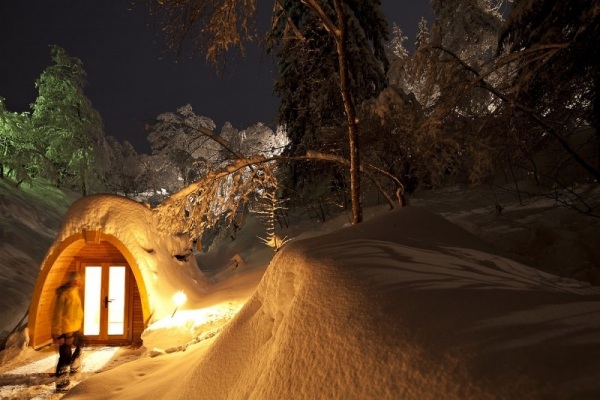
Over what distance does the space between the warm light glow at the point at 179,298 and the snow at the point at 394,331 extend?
3.79 m

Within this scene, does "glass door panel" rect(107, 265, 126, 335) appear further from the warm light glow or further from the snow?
the snow

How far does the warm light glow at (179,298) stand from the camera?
8.64m

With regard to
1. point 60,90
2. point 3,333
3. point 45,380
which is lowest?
point 45,380

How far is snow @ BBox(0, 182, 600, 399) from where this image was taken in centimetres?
160

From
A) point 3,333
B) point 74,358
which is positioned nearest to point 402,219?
point 74,358

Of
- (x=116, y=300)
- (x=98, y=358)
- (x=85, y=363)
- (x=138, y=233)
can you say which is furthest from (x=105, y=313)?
(x=138, y=233)

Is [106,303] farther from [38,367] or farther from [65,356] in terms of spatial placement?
[65,356]

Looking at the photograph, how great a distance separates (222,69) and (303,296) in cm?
386

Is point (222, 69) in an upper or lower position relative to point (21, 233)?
lower

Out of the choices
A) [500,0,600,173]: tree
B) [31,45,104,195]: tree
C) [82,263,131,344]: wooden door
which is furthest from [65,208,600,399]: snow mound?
[31,45,104,195]: tree

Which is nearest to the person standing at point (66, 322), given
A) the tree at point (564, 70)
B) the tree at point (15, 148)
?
the tree at point (564, 70)

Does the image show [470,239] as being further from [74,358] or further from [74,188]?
[74,188]

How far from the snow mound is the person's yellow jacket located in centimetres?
415

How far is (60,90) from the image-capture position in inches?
1065
